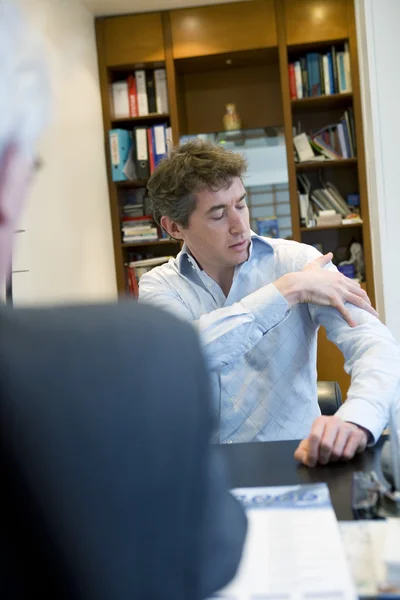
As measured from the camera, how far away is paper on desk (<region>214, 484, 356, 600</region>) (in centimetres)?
63

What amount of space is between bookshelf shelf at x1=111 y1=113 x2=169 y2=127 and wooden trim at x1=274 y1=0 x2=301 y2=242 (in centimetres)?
83

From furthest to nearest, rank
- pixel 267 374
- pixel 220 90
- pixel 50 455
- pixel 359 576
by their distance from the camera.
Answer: pixel 220 90
pixel 267 374
pixel 359 576
pixel 50 455

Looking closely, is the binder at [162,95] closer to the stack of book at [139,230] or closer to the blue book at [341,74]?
the stack of book at [139,230]

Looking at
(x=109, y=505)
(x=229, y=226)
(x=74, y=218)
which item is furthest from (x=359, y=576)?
(x=74, y=218)

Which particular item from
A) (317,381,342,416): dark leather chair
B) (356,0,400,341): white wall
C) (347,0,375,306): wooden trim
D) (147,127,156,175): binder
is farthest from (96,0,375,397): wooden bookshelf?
(317,381,342,416): dark leather chair

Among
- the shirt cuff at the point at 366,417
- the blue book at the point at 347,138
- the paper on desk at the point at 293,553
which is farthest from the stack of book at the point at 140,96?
the paper on desk at the point at 293,553

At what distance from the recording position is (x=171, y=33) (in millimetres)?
4590

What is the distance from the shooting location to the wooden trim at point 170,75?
4.58 metres

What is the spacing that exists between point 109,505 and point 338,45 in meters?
4.75

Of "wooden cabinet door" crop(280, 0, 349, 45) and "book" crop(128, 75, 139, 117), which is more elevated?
"wooden cabinet door" crop(280, 0, 349, 45)

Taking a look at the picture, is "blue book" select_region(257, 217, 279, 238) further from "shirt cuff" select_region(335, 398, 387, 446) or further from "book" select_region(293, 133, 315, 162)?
"shirt cuff" select_region(335, 398, 387, 446)

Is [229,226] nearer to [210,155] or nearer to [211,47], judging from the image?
[210,155]

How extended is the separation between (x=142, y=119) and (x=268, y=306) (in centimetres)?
342

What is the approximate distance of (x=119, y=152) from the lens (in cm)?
460
